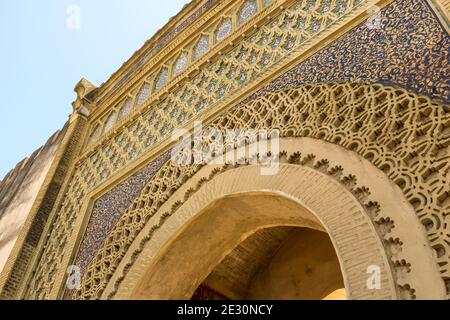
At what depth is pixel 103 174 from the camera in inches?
178

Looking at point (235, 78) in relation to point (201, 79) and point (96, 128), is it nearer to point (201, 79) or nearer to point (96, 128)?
point (201, 79)

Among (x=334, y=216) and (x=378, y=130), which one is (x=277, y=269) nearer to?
(x=334, y=216)

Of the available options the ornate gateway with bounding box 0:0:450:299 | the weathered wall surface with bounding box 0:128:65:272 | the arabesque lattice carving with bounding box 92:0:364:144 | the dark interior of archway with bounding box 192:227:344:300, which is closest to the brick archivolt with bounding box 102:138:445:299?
the ornate gateway with bounding box 0:0:450:299

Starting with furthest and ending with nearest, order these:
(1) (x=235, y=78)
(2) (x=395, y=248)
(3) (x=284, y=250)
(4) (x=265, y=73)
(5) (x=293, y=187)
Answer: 1. (3) (x=284, y=250)
2. (1) (x=235, y=78)
3. (4) (x=265, y=73)
4. (5) (x=293, y=187)
5. (2) (x=395, y=248)

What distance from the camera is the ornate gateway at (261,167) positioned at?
2.08 meters

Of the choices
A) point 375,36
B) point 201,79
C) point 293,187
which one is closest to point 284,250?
point 201,79

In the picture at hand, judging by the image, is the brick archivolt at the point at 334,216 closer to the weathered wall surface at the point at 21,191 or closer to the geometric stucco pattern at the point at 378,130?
the geometric stucco pattern at the point at 378,130

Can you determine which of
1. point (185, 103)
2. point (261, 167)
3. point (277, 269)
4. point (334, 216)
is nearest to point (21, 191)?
point (185, 103)

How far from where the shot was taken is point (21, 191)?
6.02 meters

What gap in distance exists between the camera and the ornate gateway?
208 centimetres

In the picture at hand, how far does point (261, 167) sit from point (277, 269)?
1.77 metres

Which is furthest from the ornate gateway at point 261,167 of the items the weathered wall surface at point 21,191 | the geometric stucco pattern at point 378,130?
the weathered wall surface at point 21,191

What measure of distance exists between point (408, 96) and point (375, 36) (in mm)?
581
